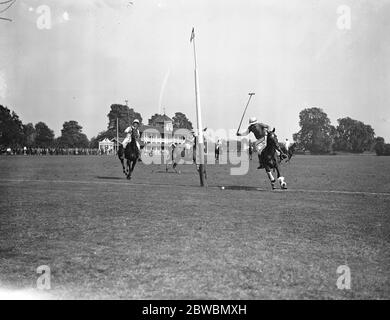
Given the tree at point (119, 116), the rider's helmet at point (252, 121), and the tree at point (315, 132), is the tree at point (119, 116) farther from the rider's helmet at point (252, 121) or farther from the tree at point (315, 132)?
the rider's helmet at point (252, 121)

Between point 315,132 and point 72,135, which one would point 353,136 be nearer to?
point 315,132

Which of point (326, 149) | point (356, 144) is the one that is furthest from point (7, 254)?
point (356, 144)

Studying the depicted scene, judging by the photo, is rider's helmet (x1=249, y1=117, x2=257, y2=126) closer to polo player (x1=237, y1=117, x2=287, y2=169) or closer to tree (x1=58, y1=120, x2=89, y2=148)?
polo player (x1=237, y1=117, x2=287, y2=169)

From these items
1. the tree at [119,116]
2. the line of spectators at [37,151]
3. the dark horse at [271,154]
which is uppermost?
the tree at [119,116]

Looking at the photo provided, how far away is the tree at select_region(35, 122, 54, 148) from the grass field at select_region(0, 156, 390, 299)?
136 meters

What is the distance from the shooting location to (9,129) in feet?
336

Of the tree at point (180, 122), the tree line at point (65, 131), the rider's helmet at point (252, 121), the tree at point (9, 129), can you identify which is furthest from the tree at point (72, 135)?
the rider's helmet at point (252, 121)

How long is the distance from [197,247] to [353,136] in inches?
4846

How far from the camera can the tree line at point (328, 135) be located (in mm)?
113562

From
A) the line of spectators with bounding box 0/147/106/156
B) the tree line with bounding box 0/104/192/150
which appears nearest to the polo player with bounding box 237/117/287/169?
the tree line with bounding box 0/104/192/150

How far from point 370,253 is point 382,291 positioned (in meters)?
1.72

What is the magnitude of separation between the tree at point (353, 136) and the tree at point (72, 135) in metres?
81.6

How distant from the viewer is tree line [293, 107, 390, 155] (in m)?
114

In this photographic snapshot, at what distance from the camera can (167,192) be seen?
49.4 feet
